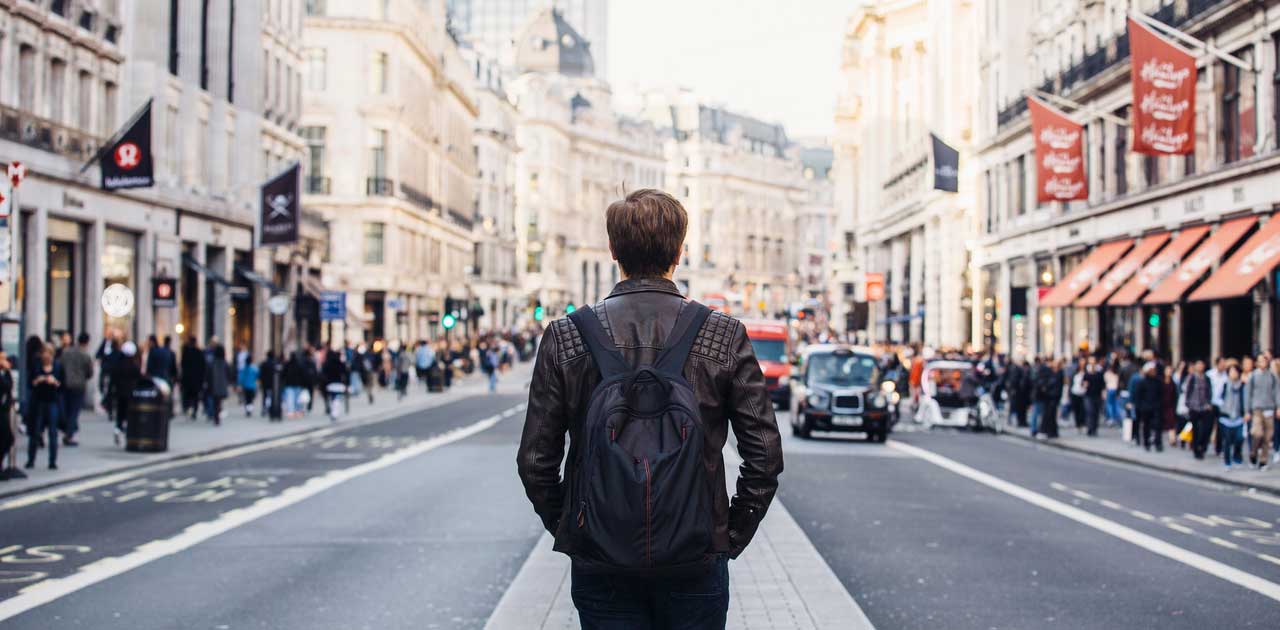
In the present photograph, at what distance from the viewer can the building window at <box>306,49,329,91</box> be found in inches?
2776

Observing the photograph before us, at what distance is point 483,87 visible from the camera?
10919 centimetres

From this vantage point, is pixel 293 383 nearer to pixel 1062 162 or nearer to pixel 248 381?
pixel 248 381

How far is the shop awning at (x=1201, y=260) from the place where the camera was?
33.2 m

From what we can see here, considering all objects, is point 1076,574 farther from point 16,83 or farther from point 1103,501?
point 16,83

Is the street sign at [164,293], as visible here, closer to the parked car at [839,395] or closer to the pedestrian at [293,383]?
the pedestrian at [293,383]

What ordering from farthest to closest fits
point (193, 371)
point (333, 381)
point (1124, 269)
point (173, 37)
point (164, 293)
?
point (173, 37), point (1124, 269), point (333, 381), point (164, 293), point (193, 371)

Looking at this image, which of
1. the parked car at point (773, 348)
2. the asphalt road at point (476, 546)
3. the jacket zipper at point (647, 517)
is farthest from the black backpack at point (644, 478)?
the parked car at point (773, 348)

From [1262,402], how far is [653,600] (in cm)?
2094

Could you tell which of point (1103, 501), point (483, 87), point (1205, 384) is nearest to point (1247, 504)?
point (1103, 501)

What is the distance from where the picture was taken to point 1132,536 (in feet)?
47.8

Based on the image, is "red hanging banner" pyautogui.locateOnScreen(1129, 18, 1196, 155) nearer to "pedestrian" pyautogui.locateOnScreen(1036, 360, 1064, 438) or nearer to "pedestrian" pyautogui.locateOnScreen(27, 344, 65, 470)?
"pedestrian" pyautogui.locateOnScreen(1036, 360, 1064, 438)

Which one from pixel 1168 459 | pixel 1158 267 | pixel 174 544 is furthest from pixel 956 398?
pixel 174 544

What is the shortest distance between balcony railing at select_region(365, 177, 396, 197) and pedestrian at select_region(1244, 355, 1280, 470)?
52229 millimetres

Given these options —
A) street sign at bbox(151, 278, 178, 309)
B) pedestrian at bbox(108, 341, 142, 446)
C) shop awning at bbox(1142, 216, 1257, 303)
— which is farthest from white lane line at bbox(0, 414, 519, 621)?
shop awning at bbox(1142, 216, 1257, 303)
